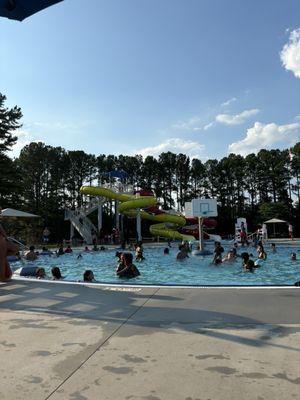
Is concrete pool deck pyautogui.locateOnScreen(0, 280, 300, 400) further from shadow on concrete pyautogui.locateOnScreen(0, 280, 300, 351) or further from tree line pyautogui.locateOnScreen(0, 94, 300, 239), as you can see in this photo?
tree line pyautogui.locateOnScreen(0, 94, 300, 239)

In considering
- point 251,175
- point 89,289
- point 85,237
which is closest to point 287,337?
point 89,289

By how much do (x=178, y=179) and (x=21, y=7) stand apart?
65891mm

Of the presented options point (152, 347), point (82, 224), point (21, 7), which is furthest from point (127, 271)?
point (82, 224)

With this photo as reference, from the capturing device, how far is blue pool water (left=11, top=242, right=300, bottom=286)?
14.3 metres

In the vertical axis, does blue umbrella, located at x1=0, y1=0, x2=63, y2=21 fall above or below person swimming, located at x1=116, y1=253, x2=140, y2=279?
above

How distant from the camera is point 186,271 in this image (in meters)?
17.5

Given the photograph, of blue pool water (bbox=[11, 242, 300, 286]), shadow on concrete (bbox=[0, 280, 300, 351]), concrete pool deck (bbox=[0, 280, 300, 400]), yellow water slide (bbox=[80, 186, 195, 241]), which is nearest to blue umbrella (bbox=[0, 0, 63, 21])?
concrete pool deck (bbox=[0, 280, 300, 400])

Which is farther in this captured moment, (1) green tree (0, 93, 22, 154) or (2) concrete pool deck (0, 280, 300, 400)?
(1) green tree (0, 93, 22, 154)

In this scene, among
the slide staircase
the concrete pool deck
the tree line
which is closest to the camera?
the concrete pool deck

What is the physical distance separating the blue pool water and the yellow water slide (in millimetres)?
11220

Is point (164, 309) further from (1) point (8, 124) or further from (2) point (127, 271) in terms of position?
(1) point (8, 124)

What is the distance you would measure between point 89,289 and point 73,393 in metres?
5.02

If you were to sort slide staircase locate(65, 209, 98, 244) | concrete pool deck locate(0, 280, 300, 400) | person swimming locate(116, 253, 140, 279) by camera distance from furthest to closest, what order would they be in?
slide staircase locate(65, 209, 98, 244)
person swimming locate(116, 253, 140, 279)
concrete pool deck locate(0, 280, 300, 400)

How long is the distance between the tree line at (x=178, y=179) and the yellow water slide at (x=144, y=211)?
14.3m
